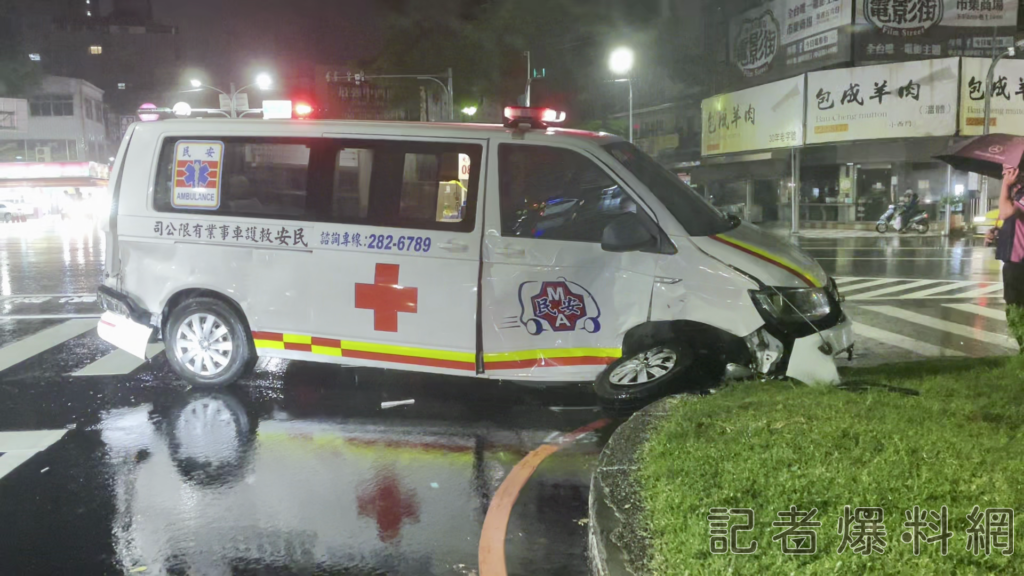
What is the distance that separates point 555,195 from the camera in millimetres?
6102

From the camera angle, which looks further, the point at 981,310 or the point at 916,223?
the point at 916,223

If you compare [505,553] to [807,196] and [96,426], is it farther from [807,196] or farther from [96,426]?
[807,196]

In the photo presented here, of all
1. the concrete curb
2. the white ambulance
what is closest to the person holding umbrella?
the white ambulance

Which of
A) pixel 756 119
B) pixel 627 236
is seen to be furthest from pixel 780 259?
pixel 756 119

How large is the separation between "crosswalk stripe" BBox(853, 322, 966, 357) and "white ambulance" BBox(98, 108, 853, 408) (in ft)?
9.87

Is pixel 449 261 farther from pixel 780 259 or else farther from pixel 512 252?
pixel 780 259

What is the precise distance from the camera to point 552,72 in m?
44.5

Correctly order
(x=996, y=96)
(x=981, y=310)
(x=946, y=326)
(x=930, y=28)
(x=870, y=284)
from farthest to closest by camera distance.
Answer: (x=930, y=28) < (x=996, y=96) < (x=870, y=284) < (x=981, y=310) < (x=946, y=326)

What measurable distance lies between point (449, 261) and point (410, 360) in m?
0.86

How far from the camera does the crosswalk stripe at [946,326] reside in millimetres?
8906

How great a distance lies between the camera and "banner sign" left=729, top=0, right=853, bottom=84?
3159 cm

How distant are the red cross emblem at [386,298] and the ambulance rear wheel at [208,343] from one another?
1.22 metres

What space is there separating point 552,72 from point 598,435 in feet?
134

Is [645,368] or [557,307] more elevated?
[557,307]
